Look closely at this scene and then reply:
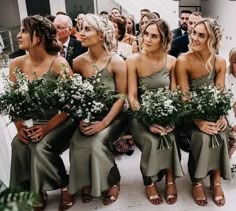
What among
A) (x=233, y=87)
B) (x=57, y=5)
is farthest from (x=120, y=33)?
(x=57, y=5)

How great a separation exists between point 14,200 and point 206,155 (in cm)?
183

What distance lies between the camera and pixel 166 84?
98.2 inches

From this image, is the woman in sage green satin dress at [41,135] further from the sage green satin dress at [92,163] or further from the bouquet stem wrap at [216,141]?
the bouquet stem wrap at [216,141]

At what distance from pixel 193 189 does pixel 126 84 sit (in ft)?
3.20

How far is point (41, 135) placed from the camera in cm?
225

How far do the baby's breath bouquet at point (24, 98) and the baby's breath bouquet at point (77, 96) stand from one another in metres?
0.10

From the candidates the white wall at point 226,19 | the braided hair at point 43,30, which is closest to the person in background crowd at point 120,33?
the braided hair at point 43,30

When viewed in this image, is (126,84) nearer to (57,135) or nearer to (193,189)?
(57,135)

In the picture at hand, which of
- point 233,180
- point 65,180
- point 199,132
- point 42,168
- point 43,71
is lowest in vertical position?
point 233,180

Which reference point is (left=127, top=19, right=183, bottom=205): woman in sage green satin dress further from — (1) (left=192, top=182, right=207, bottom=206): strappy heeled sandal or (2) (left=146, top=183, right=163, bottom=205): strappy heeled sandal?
(1) (left=192, top=182, right=207, bottom=206): strappy heeled sandal

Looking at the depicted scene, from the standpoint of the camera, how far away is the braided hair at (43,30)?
224 centimetres

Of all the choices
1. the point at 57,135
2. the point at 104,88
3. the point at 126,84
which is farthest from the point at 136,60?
the point at 57,135

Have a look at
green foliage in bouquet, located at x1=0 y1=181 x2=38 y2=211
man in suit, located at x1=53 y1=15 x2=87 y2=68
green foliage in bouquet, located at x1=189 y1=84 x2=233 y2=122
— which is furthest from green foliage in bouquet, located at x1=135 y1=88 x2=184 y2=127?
green foliage in bouquet, located at x1=0 y1=181 x2=38 y2=211

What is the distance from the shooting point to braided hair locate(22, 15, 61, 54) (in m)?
2.24
